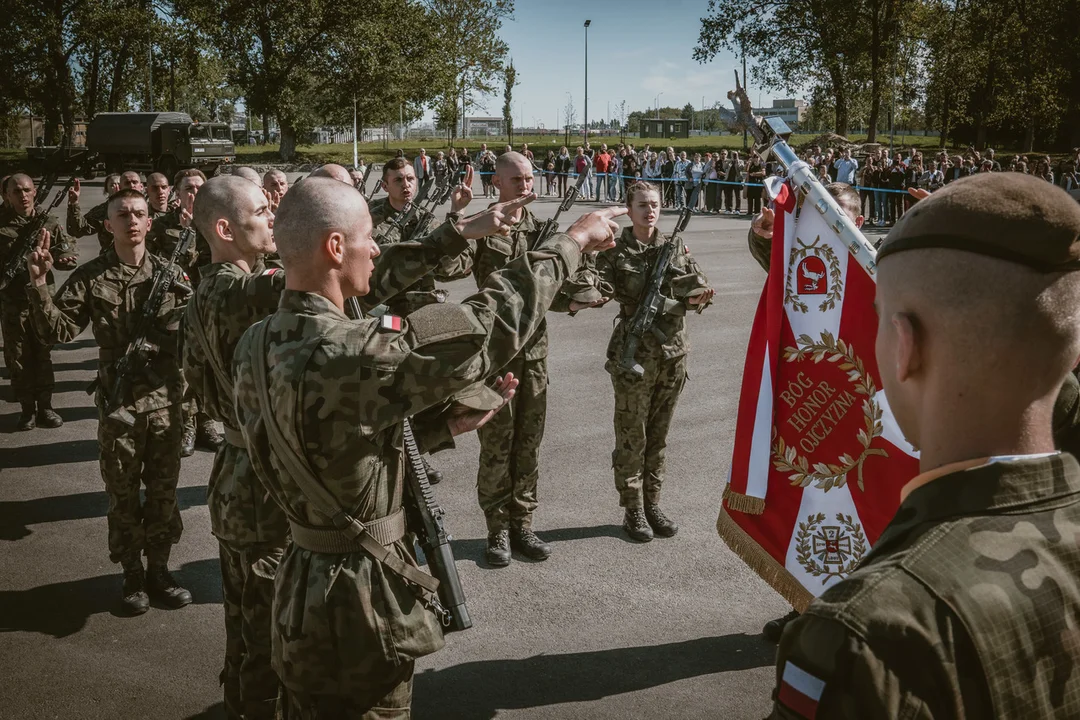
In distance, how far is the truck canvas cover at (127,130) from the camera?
37438mm

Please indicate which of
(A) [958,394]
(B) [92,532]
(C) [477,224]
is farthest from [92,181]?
(A) [958,394]

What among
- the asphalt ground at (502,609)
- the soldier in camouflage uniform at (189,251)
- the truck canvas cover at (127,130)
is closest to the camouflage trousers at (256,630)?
the asphalt ground at (502,609)

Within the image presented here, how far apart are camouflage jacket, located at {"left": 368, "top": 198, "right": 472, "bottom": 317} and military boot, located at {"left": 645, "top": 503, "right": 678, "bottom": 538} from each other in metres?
2.25

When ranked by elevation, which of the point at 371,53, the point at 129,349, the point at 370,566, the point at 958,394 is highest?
the point at 371,53

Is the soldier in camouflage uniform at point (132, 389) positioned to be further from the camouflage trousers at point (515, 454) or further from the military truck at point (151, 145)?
the military truck at point (151, 145)

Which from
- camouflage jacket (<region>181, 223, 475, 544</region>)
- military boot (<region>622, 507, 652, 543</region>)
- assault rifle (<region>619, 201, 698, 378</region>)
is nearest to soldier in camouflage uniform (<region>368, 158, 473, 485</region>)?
assault rifle (<region>619, 201, 698, 378</region>)

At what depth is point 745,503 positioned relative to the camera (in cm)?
382

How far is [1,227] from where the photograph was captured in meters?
9.26

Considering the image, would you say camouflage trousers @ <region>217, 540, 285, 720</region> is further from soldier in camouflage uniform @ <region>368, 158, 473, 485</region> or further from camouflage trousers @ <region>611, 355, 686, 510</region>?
soldier in camouflage uniform @ <region>368, 158, 473, 485</region>

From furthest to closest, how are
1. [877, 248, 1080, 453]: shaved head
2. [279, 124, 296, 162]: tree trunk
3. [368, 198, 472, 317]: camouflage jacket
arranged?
[279, 124, 296, 162]: tree trunk, [368, 198, 472, 317]: camouflage jacket, [877, 248, 1080, 453]: shaved head

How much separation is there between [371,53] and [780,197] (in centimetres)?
4717

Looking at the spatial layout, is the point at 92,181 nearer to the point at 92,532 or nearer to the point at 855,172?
the point at 855,172

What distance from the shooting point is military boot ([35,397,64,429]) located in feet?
28.3

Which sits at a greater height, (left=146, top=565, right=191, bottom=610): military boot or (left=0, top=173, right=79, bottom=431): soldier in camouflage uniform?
(left=0, top=173, right=79, bottom=431): soldier in camouflage uniform
